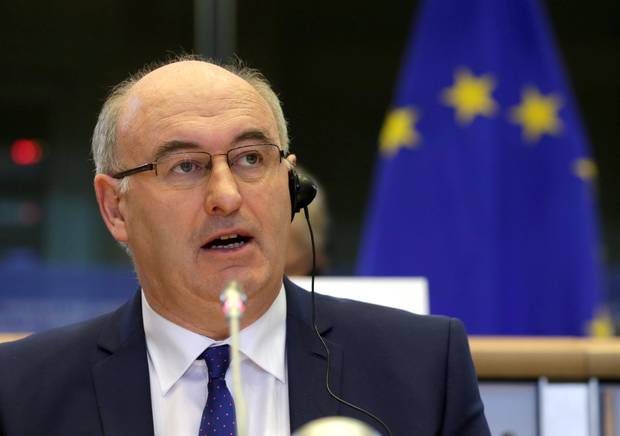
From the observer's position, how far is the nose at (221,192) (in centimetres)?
173

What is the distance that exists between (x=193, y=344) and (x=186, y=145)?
364 millimetres

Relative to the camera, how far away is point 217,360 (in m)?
1.80

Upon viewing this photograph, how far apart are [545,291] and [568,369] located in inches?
60.8

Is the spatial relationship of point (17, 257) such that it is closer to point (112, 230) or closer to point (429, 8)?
point (429, 8)

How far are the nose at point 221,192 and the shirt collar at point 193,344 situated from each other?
255 millimetres

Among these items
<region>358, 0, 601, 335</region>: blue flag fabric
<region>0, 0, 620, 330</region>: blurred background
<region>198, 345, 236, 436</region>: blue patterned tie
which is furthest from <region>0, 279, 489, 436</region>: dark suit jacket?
<region>0, 0, 620, 330</region>: blurred background

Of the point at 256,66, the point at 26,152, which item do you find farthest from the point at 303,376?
the point at 26,152

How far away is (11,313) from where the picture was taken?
6.04 meters

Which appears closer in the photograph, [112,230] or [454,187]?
[112,230]

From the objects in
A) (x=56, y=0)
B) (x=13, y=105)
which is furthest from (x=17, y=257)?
(x=56, y=0)

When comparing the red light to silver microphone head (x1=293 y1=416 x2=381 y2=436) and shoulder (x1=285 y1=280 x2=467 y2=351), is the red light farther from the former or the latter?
silver microphone head (x1=293 y1=416 x2=381 y2=436)

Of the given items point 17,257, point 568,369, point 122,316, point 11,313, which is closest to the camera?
point 122,316

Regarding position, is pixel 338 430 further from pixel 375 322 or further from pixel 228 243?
pixel 375 322

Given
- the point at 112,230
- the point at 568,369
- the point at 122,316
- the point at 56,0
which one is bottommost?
the point at 568,369
